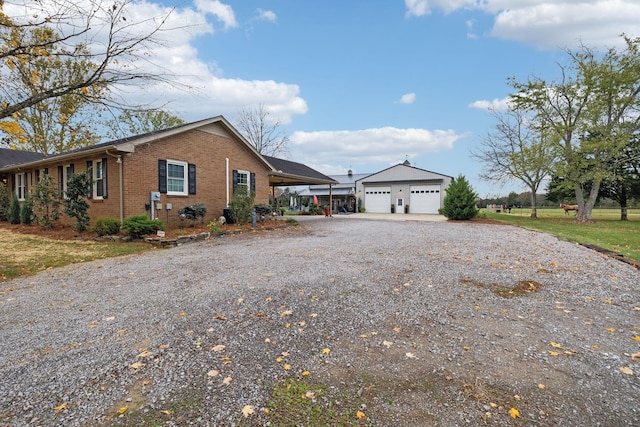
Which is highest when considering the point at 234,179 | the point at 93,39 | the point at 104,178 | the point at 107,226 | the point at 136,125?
the point at 136,125

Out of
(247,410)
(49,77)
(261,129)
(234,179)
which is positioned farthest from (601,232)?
(261,129)

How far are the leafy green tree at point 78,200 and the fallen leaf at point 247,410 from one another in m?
12.0

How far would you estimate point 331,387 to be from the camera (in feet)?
→ 7.91

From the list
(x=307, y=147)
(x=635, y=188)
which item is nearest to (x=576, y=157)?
(x=635, y=188)

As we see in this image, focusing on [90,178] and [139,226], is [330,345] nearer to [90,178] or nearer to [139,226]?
[139,226]

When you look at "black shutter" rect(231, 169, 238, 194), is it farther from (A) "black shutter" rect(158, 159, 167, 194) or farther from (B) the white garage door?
(B) the white garage door

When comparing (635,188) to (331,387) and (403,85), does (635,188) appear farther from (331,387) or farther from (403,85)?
(331,387)

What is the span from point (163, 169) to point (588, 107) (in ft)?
79.4

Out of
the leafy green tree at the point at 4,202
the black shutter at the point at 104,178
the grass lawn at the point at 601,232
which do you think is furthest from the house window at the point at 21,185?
the grass lawn at the point at 601,232

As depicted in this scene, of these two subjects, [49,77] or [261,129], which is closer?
[49,77]

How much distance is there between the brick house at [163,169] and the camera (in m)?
10.9

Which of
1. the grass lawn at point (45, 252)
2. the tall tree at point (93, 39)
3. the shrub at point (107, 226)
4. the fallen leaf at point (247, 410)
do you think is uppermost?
the tall tree at point (93, 39)

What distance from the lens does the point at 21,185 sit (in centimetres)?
1659

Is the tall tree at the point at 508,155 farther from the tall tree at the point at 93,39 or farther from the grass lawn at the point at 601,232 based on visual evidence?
the tall tree at the point at 93,39
